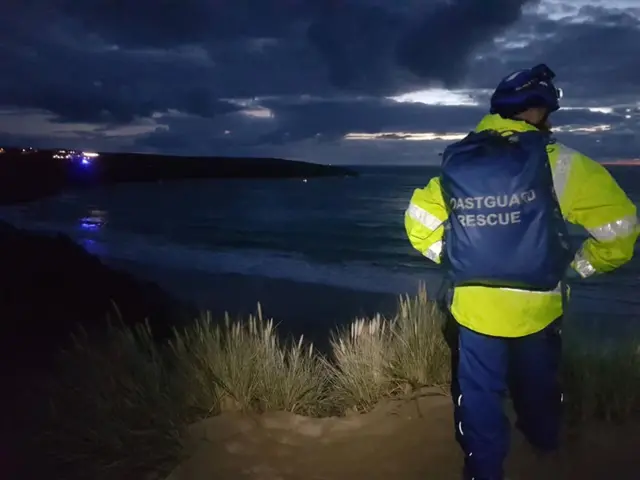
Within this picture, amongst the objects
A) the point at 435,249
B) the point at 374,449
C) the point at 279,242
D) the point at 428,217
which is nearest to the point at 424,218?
the point at 428,217

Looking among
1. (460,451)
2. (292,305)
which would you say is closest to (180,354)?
(460,451)

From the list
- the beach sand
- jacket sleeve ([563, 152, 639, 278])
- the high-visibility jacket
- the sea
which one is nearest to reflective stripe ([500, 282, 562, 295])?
the high-visibility jacket

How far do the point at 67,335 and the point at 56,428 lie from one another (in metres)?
5.35

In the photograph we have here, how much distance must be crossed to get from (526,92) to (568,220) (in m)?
0.63

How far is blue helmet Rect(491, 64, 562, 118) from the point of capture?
349 cm

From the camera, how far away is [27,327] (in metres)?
10.5

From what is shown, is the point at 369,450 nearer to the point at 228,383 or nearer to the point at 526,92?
the point at 228,383

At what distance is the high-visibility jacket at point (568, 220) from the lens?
340 centimetres

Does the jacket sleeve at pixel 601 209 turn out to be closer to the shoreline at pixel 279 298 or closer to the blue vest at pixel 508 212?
the blue vest at pixel 508 212

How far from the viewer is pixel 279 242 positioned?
25797 mm

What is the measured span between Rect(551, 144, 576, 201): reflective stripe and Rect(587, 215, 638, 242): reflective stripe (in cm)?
27

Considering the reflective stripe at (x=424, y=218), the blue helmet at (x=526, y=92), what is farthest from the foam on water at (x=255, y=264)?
the blue helmet at (x=526, y=92)

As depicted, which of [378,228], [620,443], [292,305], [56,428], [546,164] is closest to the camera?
[546,164]

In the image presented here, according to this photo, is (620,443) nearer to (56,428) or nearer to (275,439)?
(275,439)
